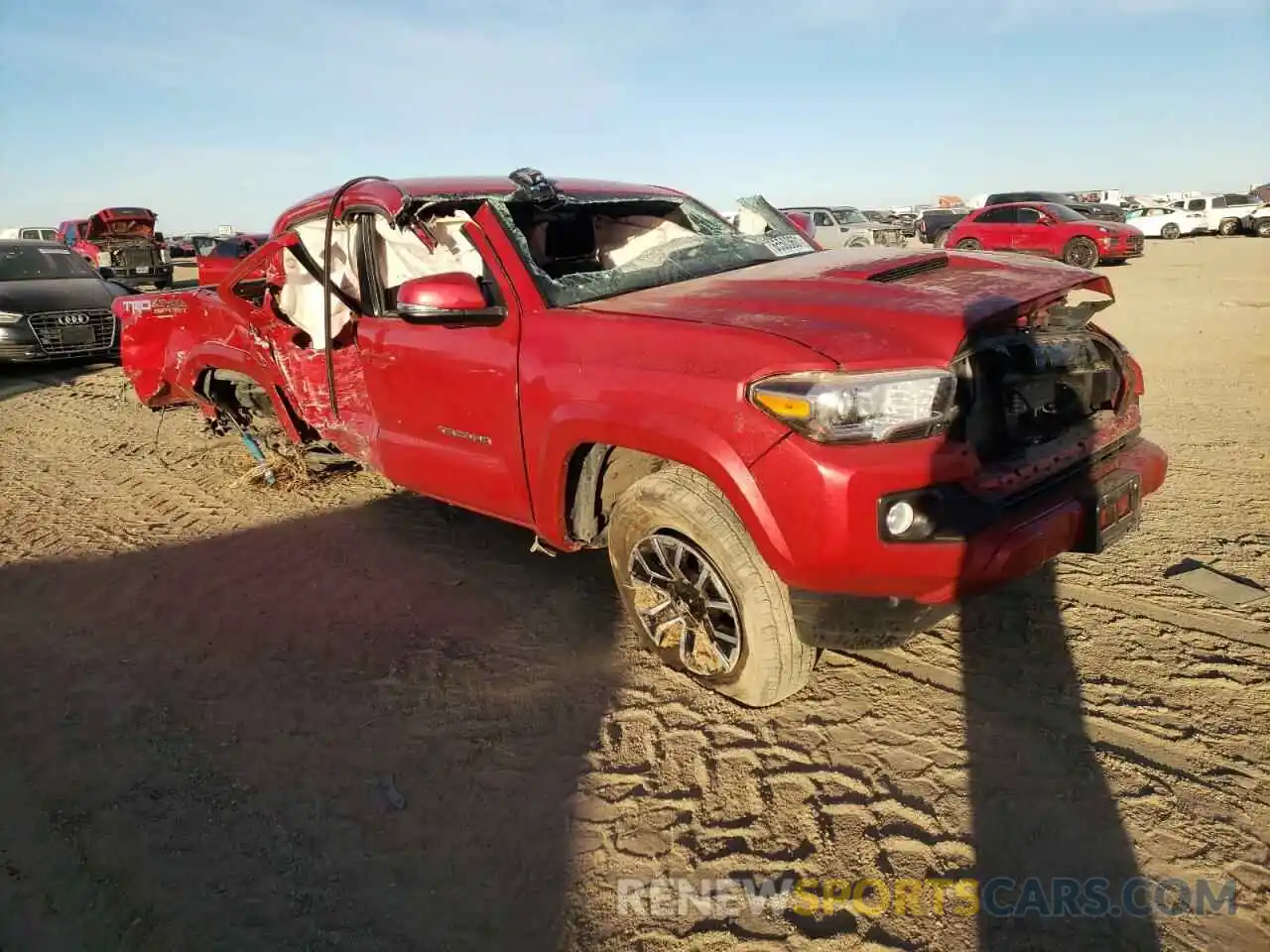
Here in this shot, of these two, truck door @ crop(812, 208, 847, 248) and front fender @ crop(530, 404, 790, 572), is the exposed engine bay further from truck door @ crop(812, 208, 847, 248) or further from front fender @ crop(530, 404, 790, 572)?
Answer: truck door @ crop(812, 208, 847, 248)

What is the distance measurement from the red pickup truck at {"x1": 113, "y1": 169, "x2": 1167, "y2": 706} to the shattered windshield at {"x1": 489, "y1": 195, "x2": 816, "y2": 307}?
0.07ft

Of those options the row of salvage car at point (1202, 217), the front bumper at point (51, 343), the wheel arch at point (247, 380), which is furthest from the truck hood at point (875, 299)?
the row of salvage car at point (1202, 217)

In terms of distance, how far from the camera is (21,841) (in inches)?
95.6

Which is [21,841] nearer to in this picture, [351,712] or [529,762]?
[351,712]

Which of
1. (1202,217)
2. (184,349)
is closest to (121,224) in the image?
(184,349)

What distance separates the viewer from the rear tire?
18.4m

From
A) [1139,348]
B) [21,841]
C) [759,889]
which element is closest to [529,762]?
[759,889]

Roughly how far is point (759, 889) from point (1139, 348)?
9030 mm

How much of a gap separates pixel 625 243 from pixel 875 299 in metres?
2.07

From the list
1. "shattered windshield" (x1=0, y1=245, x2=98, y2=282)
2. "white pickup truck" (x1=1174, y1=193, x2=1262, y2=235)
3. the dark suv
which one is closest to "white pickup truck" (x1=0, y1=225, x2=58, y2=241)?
"shattered windshield" (x1=0, y1=245, x2=98, y2=282)

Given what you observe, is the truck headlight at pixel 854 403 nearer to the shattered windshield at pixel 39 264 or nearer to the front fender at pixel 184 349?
the front fender at pixel 184 349

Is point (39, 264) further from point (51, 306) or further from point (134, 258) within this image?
point (134, 258)

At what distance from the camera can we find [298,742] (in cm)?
286

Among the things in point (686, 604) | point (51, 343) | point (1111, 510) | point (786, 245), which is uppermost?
point (786, 245)
